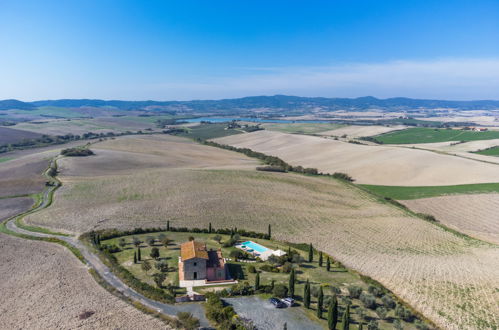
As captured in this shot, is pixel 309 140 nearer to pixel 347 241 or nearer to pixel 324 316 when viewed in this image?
pixel 347 241

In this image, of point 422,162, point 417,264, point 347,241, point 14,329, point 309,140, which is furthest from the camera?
point 309,140

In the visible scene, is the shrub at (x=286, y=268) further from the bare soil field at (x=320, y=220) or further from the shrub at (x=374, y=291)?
the shrub at (x=374, y=291)

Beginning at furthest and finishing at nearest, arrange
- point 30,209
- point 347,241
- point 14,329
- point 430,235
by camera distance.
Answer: point 30,209, point 430,235, point 347,241, point 14,329

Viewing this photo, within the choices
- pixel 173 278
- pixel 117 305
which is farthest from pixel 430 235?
pixel 117 305

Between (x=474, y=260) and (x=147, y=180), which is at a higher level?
(x=147, y=180)

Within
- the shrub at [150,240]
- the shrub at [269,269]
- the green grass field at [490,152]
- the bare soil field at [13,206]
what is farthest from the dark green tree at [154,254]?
the green grass field at [490,152]

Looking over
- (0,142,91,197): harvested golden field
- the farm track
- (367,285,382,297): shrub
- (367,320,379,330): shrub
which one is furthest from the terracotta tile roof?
(0,142,91,197): harvested golden field
